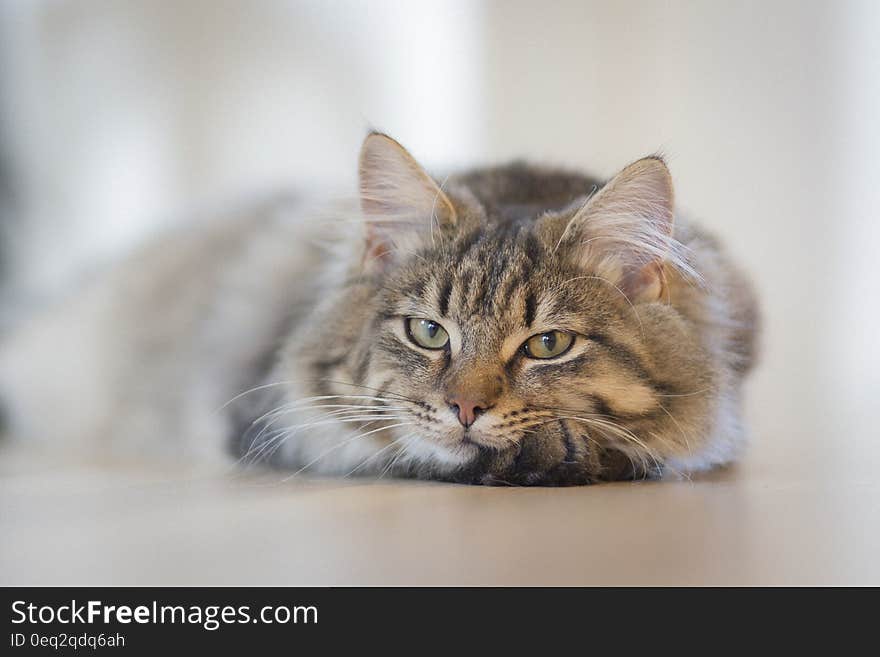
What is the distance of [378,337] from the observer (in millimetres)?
1505

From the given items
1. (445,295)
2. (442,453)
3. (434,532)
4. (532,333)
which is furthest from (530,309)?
(434,532)

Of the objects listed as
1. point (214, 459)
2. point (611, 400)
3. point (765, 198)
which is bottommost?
point (611, 400)

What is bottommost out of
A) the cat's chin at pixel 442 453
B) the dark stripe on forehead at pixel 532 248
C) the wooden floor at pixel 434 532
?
the wooden floor at pixel 434 532

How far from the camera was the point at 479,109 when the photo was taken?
3.48m

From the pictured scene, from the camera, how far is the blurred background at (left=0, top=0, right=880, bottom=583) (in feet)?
10.3

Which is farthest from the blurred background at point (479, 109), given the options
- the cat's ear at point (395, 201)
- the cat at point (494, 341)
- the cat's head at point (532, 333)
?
the cat's head at point (532, 333)

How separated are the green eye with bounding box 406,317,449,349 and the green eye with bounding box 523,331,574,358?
0.44 ft

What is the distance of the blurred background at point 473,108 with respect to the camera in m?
3.15

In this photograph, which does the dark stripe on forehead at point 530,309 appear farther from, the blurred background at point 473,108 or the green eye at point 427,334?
the blurred background at point 473,108

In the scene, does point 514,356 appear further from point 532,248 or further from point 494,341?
point 532,248

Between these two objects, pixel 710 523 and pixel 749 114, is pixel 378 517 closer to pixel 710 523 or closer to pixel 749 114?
pixel 710 523

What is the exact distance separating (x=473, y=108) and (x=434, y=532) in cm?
255
